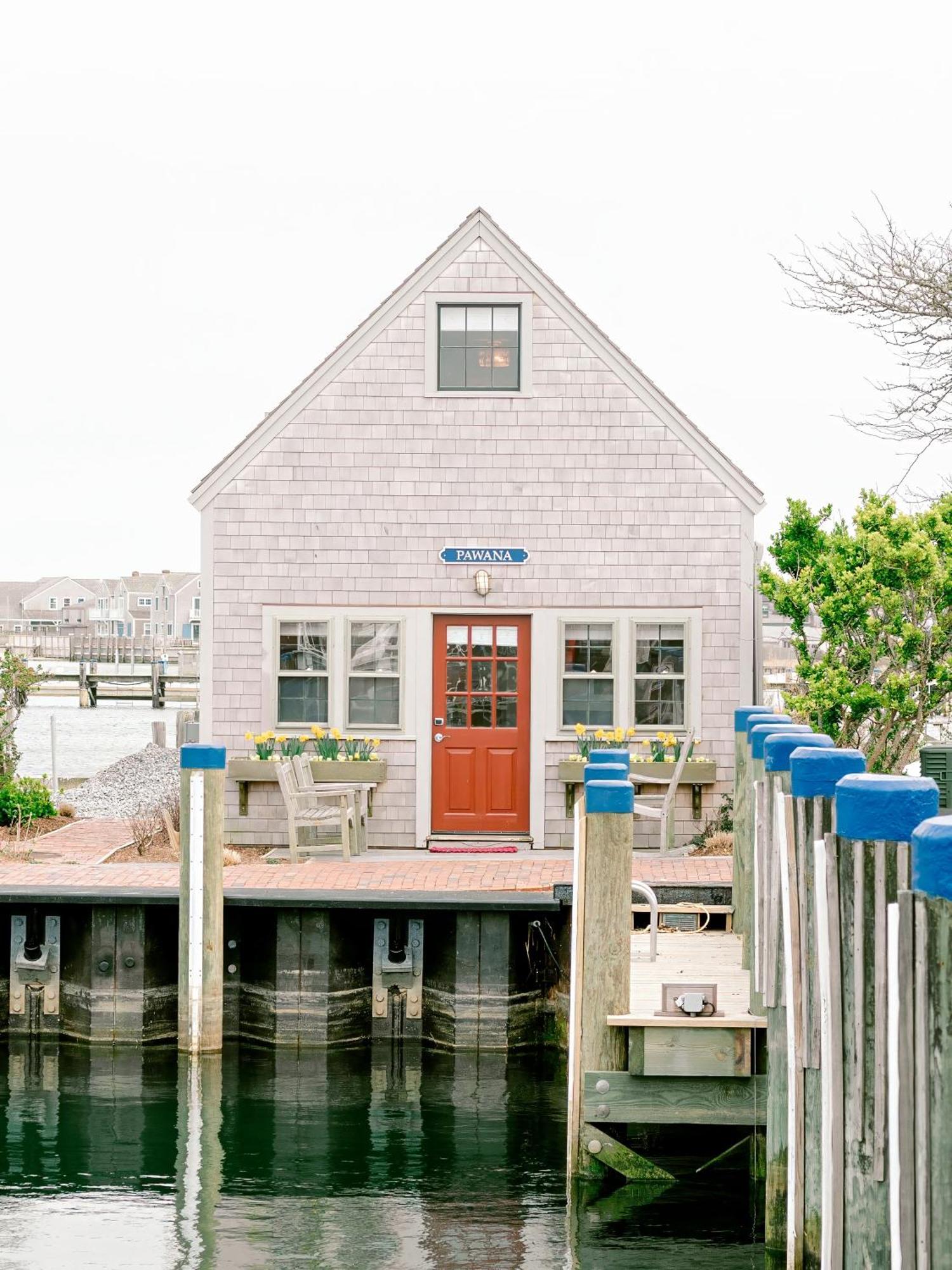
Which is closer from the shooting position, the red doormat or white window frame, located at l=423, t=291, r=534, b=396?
the red doormat

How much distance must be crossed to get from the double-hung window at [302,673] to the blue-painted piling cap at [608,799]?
8252 millimetres

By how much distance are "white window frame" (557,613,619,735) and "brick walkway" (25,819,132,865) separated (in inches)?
176

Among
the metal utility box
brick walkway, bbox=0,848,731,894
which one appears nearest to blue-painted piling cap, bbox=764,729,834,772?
brick walkway, bbox=0,848,731,894

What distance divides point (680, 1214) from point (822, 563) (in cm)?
784

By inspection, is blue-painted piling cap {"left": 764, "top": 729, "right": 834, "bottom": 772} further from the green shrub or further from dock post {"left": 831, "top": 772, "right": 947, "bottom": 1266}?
the green shrub

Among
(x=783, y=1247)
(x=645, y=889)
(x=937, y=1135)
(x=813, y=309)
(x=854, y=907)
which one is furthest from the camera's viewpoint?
(x=813, y=309)

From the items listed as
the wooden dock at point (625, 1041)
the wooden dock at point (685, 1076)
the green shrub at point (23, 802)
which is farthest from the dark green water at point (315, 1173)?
the green shrub at point (23, 802)

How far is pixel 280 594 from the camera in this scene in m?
16.5

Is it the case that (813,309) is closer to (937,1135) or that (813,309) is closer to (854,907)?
(854,907)

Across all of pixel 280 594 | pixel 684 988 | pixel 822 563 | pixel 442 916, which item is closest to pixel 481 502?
pixel 280 594

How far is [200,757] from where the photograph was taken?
11930mm

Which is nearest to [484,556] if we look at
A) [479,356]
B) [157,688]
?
[479,356]

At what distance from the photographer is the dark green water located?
8742 millimetres

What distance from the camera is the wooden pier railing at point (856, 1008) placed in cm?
360
